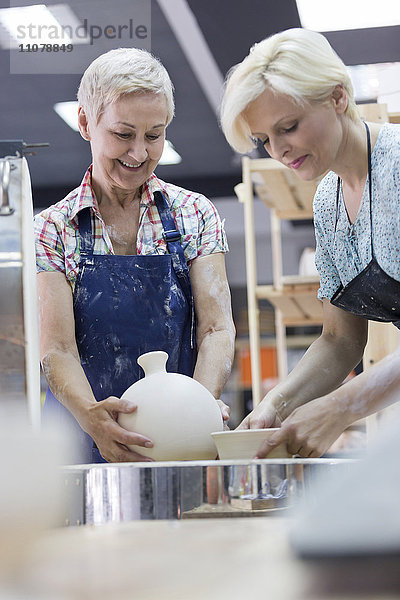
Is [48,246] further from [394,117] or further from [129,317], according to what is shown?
[394,117]

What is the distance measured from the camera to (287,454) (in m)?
1.22

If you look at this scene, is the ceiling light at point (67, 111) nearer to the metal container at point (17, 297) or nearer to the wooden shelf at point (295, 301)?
the wooden shelf at point (295, 301)

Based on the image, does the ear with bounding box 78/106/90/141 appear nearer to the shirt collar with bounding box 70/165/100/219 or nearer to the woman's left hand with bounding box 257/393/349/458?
the shirt collar with bounding box 70/165/100/219

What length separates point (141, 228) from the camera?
1.80 meters

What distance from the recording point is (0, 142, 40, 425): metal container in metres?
0.74

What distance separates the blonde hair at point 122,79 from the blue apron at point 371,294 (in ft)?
1.61

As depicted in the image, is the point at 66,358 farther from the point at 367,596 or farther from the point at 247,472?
the point at 367,596

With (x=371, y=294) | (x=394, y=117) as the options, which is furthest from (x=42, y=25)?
(x=371, y=294)

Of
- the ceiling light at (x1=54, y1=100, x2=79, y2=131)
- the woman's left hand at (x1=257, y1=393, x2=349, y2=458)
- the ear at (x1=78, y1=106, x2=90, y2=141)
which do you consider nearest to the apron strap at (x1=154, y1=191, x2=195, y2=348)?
the ear at (x1=78, y1=106, x2=90, y2=141)

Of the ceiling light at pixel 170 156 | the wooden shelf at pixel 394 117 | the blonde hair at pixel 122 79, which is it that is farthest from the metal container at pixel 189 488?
the ceiling light at pixel 170 156

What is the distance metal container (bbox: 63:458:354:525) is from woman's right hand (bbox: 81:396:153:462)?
1.37 feet

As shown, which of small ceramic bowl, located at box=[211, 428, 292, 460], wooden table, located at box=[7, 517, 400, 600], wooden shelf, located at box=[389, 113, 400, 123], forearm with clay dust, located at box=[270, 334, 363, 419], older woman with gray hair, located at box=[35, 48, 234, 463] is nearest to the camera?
wooden table, located at box=[7, 517, 400, 600]

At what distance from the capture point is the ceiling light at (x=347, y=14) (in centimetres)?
407

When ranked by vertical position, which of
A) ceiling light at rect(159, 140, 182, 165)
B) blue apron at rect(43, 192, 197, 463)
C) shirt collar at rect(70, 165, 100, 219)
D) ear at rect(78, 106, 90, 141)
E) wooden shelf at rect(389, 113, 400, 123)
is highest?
ceiling light at rect(159, 140, 182, 165)
